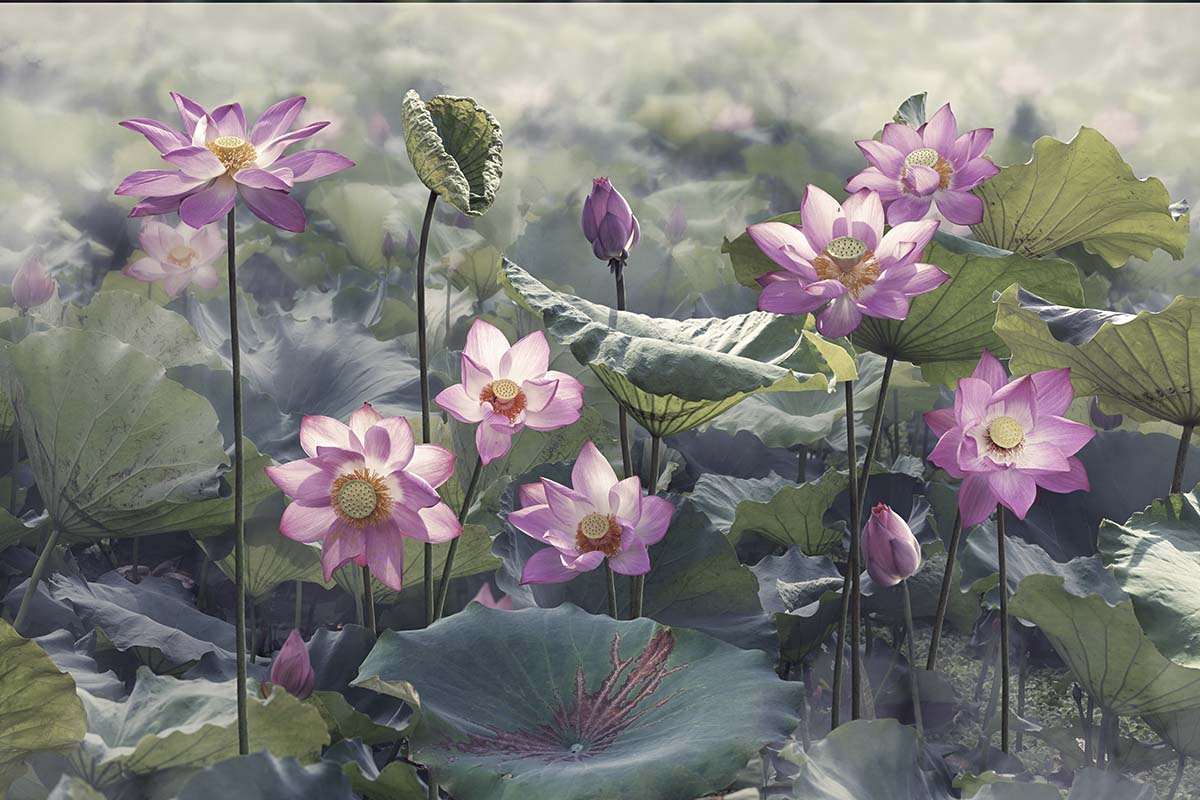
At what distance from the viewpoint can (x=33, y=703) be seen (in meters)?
0.66

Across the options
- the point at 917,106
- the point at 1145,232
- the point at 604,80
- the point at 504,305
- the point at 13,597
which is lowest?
the point at 13,597

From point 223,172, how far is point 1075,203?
707mm

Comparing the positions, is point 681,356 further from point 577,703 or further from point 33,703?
point 33,703

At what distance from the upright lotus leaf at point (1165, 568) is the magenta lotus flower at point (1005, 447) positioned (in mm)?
59

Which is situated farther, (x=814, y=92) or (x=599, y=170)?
(x=814, y=92)

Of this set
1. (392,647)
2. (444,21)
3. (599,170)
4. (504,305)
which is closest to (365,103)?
(599,170)

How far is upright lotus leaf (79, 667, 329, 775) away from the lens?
2.17ft

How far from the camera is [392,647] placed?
755mm

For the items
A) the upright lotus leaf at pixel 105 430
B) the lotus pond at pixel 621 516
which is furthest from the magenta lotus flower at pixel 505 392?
the upright lotus leaf at pixel 105 430

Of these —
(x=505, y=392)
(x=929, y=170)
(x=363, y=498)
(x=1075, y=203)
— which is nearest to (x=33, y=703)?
(x=363, y=498)

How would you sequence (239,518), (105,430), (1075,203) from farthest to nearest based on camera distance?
(1075,203), (105,430), (239,518)

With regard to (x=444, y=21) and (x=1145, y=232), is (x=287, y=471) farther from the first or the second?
(x=444, y=21)

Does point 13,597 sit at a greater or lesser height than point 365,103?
lesser

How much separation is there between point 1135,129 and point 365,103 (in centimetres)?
201
